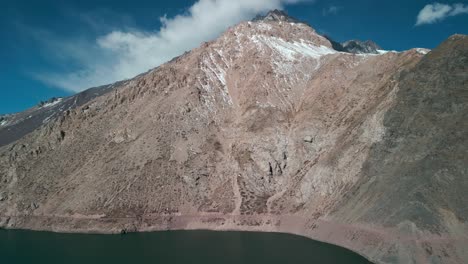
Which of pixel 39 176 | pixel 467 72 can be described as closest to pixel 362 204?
pixel 467 72

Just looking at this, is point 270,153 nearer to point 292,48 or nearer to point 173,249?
point 173,249

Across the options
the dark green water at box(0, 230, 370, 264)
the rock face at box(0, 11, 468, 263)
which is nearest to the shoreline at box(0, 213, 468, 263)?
the rock face at box(0, 11, 468, 263)

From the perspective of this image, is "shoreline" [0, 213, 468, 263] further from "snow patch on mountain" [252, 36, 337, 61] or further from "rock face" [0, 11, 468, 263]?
"snow patch on mountain" [252, 36, 337, 61]

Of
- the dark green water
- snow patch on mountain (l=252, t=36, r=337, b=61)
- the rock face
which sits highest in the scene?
snow patch on mountain (l=252, t=36, r=337, b=61)

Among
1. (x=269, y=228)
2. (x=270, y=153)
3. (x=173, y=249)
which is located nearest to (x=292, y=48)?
(x=270, y=153)

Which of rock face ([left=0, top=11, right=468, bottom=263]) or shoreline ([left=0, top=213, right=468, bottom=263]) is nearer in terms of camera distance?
shoreline ([left=0, top=213, right=468, bottom=263])
